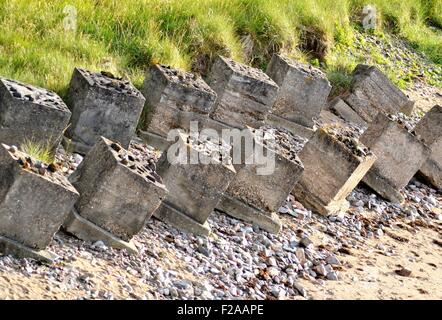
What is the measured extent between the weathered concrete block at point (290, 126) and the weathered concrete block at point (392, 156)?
743 mm

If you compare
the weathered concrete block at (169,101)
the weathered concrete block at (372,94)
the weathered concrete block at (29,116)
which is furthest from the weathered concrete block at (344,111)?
the weathered concrete block at (29,116)

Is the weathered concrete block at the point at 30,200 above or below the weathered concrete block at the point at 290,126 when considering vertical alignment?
above

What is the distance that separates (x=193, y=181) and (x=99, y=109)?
1.12 metres

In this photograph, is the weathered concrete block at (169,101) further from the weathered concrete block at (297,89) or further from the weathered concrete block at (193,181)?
the weathered concrete block at (297,89)

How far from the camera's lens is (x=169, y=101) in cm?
884

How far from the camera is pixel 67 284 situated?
5.86 metres

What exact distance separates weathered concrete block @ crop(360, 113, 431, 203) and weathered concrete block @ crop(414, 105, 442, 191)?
0.73m

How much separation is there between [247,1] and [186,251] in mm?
5591

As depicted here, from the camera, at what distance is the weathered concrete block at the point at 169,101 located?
8805 millimetres

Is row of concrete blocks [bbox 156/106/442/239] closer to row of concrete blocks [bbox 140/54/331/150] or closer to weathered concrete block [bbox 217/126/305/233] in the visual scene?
weathered concrete block [bbox 217/126/305/233]

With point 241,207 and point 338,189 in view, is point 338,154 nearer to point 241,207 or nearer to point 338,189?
point 338,189


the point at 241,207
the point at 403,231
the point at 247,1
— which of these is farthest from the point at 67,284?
the point at 247,1

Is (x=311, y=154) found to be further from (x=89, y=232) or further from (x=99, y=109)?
(x=89, y=232)

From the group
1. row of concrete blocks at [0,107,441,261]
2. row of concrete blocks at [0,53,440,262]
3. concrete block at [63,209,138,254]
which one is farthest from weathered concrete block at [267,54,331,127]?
concrete block at [63,209,138,254]
